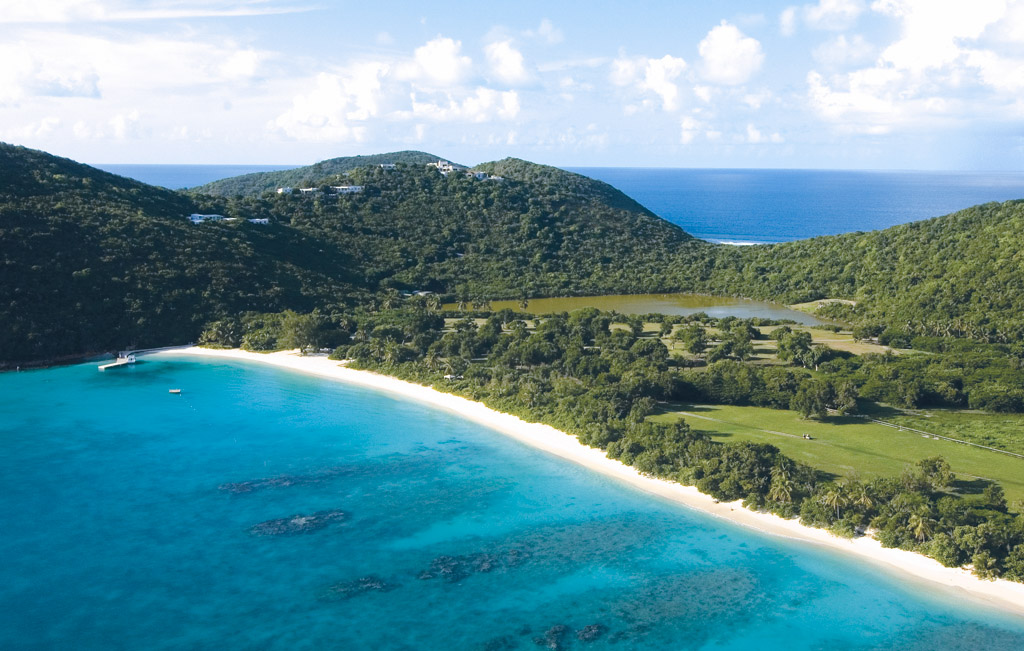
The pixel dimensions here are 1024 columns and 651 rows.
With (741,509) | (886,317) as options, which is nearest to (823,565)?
(741,509)

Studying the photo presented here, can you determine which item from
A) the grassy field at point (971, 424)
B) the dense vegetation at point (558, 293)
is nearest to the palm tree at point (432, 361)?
the dense vegetation at point (558, 293)

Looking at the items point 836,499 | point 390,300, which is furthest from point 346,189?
point 836,499

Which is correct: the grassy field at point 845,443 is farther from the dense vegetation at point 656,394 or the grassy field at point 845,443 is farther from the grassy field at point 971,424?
the grassy field at point 971,424

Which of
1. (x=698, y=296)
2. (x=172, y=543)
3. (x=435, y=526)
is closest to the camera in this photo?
(x=172, y=543)

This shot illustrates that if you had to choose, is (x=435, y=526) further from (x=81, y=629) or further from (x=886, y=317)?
(x=886, y=317)

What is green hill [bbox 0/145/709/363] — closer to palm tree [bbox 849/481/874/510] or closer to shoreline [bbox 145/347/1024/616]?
shoreline [bbox 145/347/1024/616]
